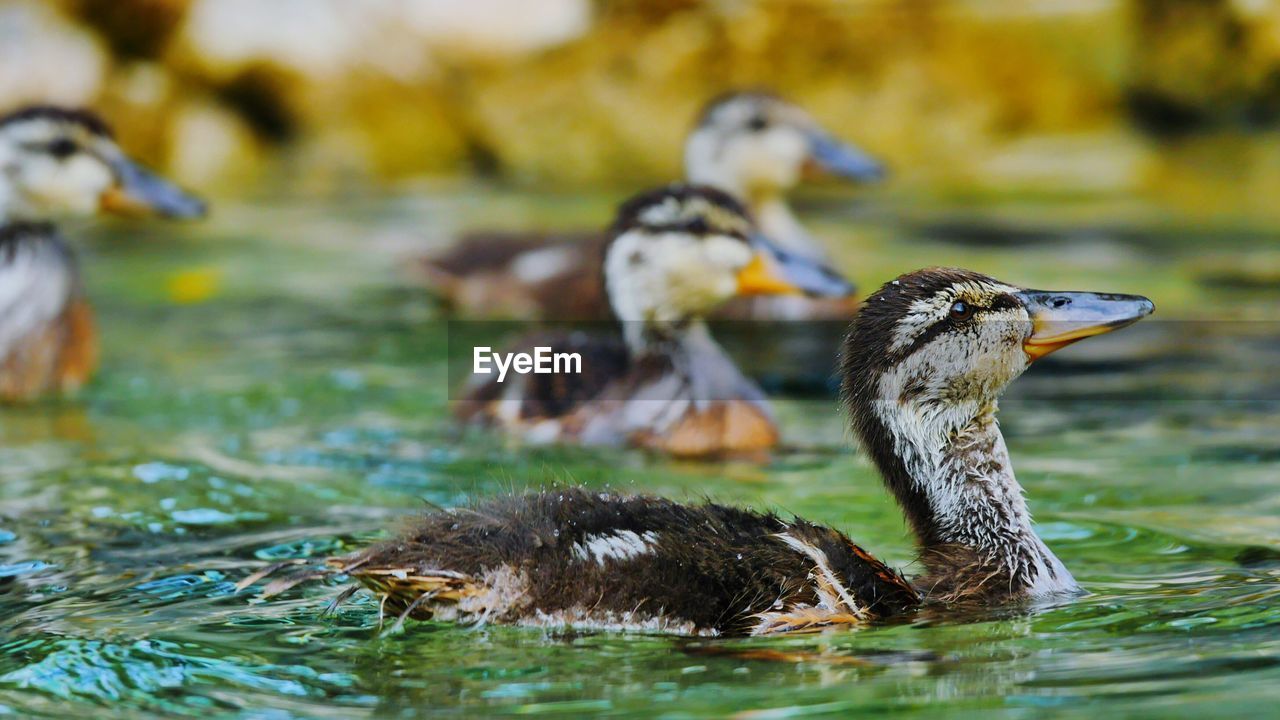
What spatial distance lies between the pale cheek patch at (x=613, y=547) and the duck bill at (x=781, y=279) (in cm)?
323

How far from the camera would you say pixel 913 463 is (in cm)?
505

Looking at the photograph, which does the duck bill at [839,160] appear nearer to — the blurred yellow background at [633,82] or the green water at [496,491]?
the green water at [496,491]

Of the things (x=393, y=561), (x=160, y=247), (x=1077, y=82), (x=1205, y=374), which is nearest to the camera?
(x=393, y=561)

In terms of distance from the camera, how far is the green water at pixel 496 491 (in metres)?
4.08

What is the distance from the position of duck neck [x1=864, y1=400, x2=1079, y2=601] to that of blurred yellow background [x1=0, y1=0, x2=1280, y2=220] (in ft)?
27.2

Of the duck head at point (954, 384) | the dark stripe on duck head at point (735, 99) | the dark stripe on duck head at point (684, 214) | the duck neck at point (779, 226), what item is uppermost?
the dark stripe on duck head at point (735, 99)

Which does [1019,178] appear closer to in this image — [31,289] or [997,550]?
[31,289]

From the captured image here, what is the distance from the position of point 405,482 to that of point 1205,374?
12.5 feet

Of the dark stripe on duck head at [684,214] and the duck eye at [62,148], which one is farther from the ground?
the duck eye at [62,148]

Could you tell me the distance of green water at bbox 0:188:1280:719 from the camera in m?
4.08

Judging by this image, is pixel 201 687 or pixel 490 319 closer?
pixel 201 687

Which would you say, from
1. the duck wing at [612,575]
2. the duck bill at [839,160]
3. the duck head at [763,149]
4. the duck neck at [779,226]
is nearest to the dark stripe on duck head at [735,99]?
the duck head at [763,149]

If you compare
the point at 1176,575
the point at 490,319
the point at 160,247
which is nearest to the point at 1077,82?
the point at 490,319
